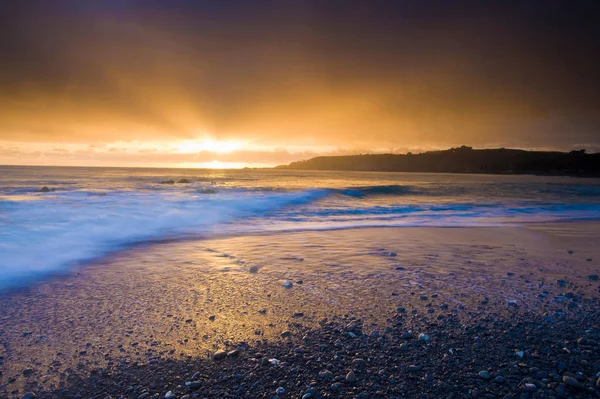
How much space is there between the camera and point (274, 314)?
13.6 ft

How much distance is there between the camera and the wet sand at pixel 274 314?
2.84 meters

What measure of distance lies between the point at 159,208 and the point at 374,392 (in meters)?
15.0

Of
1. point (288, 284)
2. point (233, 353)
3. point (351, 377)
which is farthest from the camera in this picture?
point (288, 284)

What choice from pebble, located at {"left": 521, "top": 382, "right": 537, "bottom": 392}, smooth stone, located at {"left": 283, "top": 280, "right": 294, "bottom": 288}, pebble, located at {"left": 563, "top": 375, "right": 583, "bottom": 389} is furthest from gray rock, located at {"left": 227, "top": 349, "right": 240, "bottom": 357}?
pebble, located at {"left": 563, "top": 375, "right": 583, "bottom": 389}

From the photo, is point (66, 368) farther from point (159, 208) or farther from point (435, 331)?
point (159, 208)

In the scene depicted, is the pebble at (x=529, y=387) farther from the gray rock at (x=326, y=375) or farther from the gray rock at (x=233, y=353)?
the gray rock at (x=233, y=353)

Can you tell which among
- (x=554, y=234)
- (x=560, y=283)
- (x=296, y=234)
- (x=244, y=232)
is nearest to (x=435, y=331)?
(x=560, y=283)

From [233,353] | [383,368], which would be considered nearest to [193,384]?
[233,353]

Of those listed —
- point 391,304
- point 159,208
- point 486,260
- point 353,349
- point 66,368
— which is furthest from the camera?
point 159,208

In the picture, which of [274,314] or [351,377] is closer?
[351,377]

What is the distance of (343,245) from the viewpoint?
861 centimetres

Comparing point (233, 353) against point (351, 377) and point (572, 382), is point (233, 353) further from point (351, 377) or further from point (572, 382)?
point (572, 382)

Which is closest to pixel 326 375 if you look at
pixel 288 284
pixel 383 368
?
pixel 383 368

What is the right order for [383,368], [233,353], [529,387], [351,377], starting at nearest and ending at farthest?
1. [529,387]
2. [351,377]
3. [383,368]
4. [233,353]
